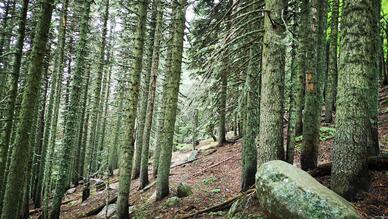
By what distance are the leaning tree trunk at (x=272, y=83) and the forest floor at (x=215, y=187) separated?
1.34 metres

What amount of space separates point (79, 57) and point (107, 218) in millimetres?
5636

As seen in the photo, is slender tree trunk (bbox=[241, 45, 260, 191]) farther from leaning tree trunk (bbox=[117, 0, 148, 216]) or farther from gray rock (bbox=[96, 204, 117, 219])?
gray rock (bbox=[96, 204, 117, 219])

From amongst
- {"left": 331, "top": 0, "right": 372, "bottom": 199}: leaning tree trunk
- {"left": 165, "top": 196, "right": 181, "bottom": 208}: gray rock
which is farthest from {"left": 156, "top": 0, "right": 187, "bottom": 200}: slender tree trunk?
{"left": 331, "top": 0, "right": 372, "bottom": 199}: leaning tree trunk

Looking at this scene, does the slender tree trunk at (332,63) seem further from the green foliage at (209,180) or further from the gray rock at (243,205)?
the gray rock at (243,205)

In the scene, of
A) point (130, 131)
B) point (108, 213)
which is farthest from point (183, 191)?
point (108, 213)

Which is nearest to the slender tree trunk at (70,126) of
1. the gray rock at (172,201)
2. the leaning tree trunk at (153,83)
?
the leaning tree trunk at (153,83)

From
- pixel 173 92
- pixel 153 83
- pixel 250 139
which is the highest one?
pixel 153 83

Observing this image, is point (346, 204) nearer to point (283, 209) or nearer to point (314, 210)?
point (314, 210)

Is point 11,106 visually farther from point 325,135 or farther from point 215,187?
point 325,135

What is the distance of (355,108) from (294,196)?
192 centimetres

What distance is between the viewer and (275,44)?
5891mm

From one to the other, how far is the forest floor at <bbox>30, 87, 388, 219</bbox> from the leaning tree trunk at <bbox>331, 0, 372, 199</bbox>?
37 centimetres

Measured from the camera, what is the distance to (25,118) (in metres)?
6.38

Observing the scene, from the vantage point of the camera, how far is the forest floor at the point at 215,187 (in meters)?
5.15
